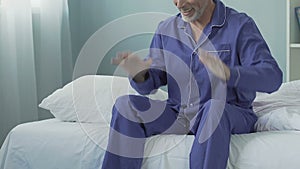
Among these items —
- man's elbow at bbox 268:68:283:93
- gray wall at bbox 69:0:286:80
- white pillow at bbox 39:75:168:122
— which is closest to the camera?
man's elbow at bbox 268:68:283:93

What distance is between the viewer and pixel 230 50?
1565mm

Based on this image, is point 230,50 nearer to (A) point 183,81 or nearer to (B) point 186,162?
(A) point 183,81

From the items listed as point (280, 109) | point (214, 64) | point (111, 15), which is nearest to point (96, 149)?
point (214, 64)

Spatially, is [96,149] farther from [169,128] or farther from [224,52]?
[224,52]

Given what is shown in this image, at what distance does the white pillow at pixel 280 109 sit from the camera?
1.51 m

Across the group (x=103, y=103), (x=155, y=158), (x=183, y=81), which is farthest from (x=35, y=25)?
(x=155, y=158)

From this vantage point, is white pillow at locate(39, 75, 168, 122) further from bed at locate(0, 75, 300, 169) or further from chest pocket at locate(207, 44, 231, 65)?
chest pocket at locate(207, 44, 231, 65)

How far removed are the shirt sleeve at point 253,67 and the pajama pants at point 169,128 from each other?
96 mm

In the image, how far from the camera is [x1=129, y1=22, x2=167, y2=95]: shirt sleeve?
1.65 metres

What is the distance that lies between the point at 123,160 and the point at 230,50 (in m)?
0.49

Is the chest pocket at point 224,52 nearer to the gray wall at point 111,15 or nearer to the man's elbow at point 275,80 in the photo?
the man's elbow at point 275,80

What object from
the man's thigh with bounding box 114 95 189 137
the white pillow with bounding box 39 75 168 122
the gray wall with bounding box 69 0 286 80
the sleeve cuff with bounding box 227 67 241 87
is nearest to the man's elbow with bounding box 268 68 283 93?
the sleeve cuff with bounding box 227 67 241 87

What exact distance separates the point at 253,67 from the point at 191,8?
0.33m

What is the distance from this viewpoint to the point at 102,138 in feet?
5.19
